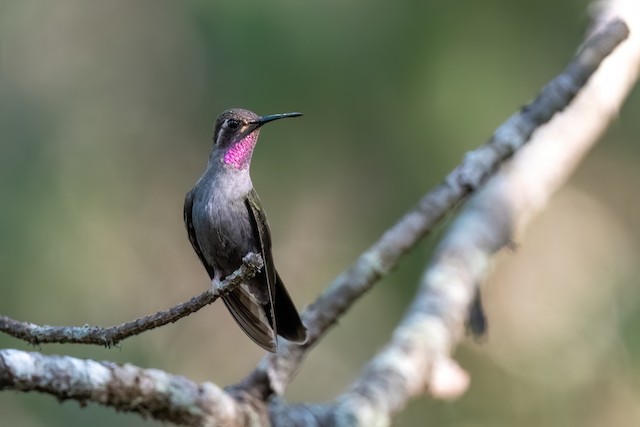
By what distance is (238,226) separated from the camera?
2.60 m

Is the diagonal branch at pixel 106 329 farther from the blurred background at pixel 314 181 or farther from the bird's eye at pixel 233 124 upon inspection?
the blurred background at pixel 314 181

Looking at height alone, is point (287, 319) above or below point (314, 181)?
below

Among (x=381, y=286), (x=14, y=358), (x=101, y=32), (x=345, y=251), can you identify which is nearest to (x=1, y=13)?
(x=101, y=32)

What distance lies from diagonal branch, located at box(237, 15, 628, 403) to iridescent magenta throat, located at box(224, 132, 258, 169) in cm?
81

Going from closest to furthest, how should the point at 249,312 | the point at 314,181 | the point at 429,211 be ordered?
the point at 249,312 → the point at 429,211 → the point at 314,181

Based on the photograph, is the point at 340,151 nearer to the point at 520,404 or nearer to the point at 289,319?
the point at 520,404

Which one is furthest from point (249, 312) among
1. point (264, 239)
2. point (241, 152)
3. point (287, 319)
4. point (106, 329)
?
point (106, 329)

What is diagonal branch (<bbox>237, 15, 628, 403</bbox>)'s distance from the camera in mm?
3252

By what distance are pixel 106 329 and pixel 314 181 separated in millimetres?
4976

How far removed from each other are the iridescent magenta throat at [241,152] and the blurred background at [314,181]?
11.4ft

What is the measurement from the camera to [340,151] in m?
6.99

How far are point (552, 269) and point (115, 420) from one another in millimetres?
3731

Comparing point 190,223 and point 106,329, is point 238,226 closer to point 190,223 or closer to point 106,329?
point 190,223

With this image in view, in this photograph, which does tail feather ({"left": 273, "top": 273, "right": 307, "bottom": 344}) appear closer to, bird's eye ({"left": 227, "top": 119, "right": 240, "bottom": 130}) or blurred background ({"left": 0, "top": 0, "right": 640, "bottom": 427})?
bird's eye ({"left": 227, "top": 119, "right": 240, "bottom": 130})
